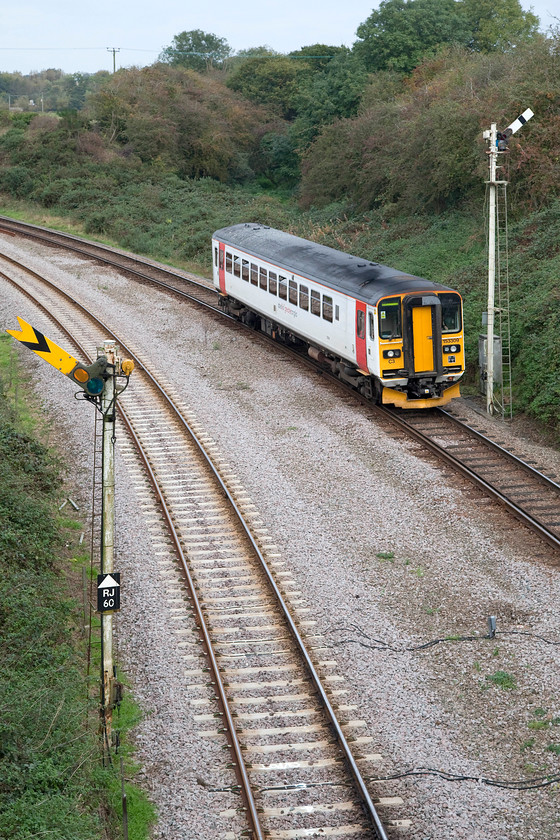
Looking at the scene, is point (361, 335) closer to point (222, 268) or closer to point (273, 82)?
point (222, 268)

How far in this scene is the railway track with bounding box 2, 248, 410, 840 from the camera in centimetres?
854

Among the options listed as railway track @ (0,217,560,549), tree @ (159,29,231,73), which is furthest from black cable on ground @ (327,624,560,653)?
tree @ (159,29,231,73)

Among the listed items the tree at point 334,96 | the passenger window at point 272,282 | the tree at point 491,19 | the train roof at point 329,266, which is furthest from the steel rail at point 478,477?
the tree at point 491,19

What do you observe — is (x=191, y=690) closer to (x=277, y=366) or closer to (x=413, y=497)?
(x=413, y=497)

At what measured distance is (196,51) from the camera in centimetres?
10000

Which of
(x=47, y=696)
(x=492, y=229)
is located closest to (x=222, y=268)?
(x=492, y=229)

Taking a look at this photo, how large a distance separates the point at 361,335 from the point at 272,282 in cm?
557

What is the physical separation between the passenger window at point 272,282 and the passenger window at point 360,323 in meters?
5.00

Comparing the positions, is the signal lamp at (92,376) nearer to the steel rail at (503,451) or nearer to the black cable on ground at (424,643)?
the black cable on ground at (424,643)

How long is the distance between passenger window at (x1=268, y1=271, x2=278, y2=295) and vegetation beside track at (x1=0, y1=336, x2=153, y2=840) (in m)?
11.0

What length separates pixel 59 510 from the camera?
15.1 metres

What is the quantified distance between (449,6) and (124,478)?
47.5 meters

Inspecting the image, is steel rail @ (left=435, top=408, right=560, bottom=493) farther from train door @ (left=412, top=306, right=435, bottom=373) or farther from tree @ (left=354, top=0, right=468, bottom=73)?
tree @ (left=354, top=0, right=468, bottom=73)

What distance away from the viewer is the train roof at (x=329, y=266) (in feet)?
62.5
